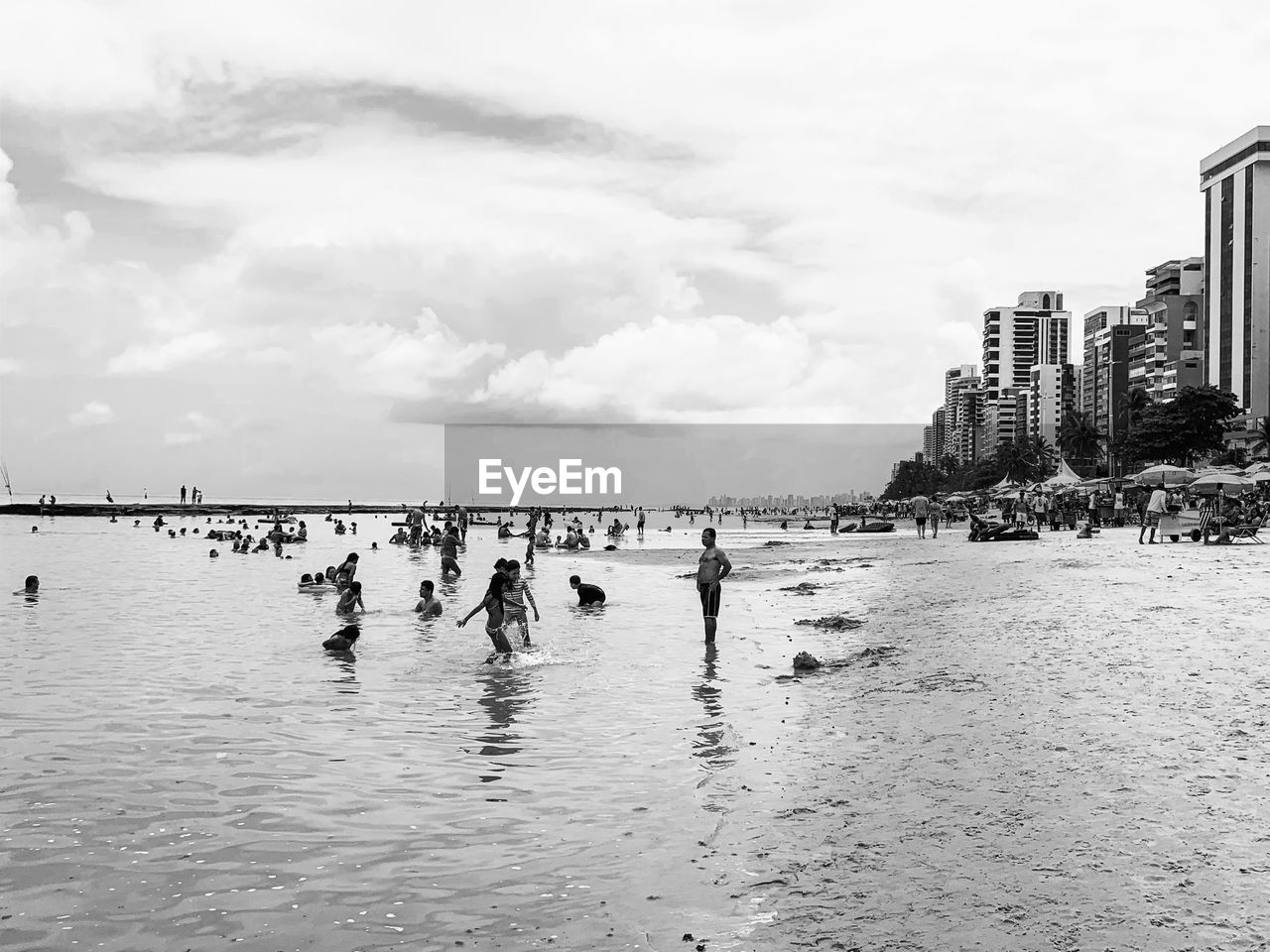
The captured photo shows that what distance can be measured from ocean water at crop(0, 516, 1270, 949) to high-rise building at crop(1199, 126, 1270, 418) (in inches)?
5422

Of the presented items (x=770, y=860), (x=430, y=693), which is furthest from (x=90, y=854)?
(x=430, y=693)

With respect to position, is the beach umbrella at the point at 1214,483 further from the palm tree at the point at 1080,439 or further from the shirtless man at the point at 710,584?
→ the palm tree at the point at 1080,439

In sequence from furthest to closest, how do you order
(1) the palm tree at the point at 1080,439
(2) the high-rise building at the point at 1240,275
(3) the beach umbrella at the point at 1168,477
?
(1) the palm tree at the point at 1080,439 < (2) the high-rise building at the point at 1240,275 < (3) the beach umbrella at the point at 1168,477

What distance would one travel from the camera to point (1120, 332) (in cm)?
17162

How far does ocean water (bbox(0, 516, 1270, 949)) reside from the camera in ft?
18.6

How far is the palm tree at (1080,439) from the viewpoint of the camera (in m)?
142

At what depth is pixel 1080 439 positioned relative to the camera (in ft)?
467

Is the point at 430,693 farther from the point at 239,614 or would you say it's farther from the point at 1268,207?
the point at 1268,207

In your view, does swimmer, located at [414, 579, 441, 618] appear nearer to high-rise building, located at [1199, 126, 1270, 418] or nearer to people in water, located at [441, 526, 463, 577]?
people in water, located at [441, 526, 463, 577]

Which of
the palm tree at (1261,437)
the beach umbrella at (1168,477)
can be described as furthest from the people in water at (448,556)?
the palm tree at (1261,437)

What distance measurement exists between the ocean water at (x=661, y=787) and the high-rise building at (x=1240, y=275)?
137709 mm

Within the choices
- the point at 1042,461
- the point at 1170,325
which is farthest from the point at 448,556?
the point at 1042,461

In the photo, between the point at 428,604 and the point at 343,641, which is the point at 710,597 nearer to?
the point at 343,641

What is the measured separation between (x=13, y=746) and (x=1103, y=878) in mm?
10139
